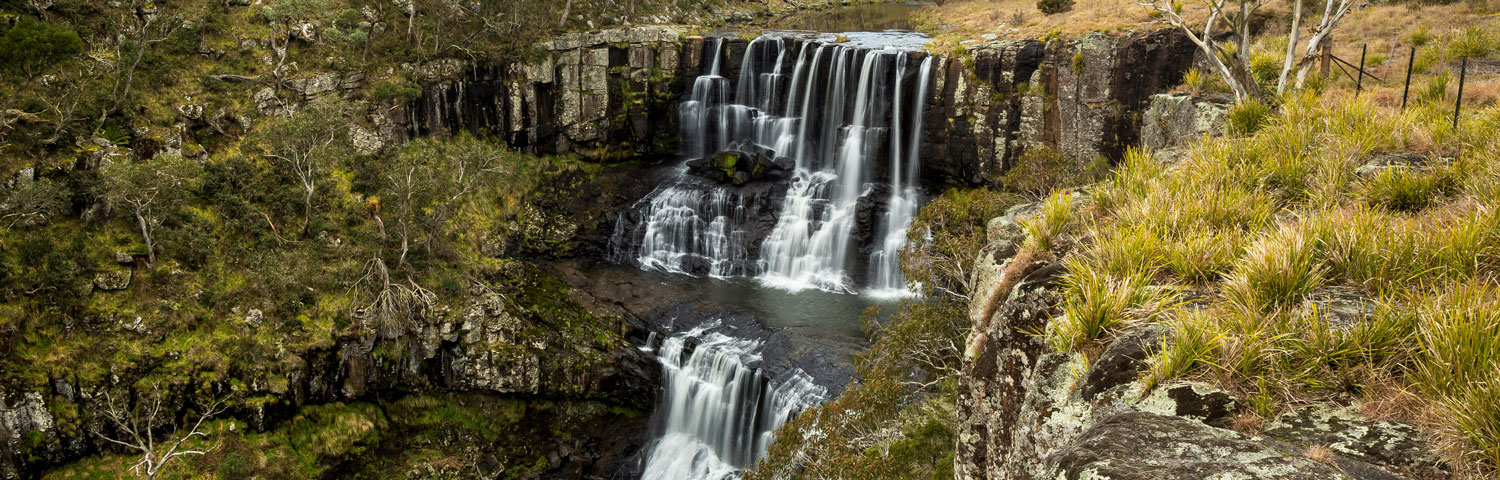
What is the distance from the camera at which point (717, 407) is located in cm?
2461

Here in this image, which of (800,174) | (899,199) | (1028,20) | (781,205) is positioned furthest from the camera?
(1028,20)

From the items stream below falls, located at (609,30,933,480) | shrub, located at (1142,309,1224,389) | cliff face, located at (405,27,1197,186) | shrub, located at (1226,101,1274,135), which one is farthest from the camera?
cliff face, located at (405,27,1197,186)

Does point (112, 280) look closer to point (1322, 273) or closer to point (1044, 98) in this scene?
point (1322, 273)

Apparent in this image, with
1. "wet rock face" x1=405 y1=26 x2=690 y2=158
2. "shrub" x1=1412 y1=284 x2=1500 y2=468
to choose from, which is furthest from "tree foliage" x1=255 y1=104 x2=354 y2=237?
"shrub" x1=1412 y1=284 x2=1500 y2=468

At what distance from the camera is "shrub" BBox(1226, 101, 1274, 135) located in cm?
1487

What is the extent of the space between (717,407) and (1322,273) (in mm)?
19242

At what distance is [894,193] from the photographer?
3312 centimetres

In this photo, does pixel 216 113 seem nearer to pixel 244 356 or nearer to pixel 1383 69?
pixel 244 356

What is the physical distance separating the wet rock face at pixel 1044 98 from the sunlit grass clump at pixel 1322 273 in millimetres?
16721

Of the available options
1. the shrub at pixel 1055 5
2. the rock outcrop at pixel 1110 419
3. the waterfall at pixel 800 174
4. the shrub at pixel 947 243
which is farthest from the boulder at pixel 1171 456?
the shrub at pixel 1055 5

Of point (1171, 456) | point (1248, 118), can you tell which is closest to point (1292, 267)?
point (1171, 456)

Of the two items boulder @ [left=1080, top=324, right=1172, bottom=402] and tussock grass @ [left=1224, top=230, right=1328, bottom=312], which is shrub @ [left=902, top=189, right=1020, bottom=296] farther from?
boulder @ [left=1080, top=324, right=1172, bottom=402]

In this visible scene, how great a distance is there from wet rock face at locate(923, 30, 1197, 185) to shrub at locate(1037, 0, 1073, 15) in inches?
339

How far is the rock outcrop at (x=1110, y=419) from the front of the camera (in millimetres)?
5078
